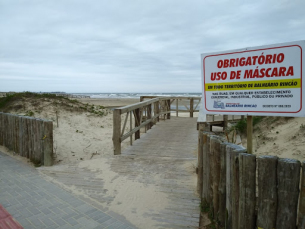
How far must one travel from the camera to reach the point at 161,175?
4.69 m

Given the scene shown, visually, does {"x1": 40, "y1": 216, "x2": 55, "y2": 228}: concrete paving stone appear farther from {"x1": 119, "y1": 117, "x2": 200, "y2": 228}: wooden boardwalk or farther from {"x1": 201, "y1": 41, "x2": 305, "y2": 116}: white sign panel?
{"x1": 201, "y1": 41, "x2": 305, "y2": 116}: white sign panel

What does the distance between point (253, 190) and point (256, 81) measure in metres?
1.17

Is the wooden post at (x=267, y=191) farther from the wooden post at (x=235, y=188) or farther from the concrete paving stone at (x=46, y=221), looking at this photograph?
the concrete paving stone at (x=46, y=221)

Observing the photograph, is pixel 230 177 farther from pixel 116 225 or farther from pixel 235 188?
pixel 116 225

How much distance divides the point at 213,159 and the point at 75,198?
221cm

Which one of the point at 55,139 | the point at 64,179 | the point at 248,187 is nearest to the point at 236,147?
the point at 248,187

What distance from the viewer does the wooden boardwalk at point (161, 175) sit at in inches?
130

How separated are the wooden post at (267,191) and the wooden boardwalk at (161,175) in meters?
1.05

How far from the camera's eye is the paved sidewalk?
9.86 ft

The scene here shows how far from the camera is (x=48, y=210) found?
131 inches

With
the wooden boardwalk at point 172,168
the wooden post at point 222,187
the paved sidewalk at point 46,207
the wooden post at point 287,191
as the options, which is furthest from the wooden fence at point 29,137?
the wooden post at point 287,191

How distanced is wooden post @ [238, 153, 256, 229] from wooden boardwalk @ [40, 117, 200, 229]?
2.77 ft

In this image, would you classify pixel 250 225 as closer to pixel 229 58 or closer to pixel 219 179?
pixel 219 179

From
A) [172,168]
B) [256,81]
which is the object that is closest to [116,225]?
[172,168]
